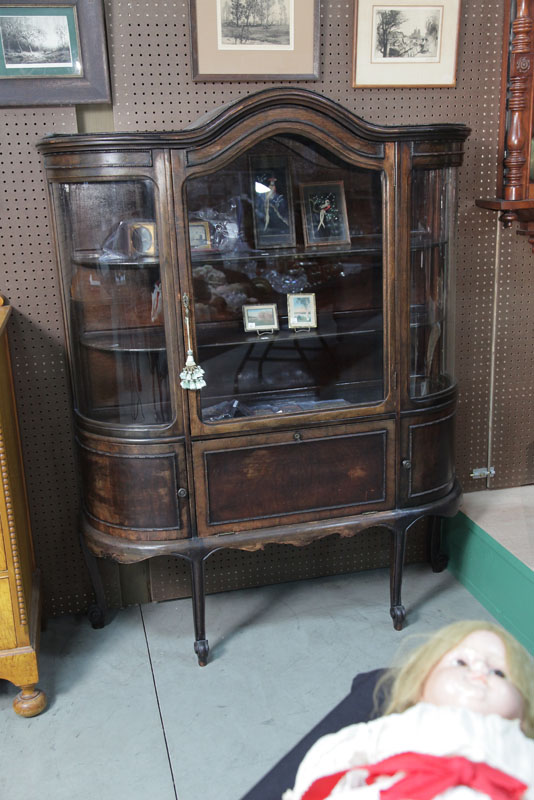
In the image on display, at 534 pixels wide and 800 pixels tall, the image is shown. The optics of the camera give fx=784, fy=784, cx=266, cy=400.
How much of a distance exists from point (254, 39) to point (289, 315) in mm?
975

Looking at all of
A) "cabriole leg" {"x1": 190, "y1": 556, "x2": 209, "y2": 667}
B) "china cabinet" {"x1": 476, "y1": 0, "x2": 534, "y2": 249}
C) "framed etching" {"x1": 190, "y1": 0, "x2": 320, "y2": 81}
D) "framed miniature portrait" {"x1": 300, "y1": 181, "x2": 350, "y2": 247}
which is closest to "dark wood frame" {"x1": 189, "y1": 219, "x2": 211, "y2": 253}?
"framed miniature portrait" {"x1": 300, "y1": 181, "x2": 350, "y2": 247}

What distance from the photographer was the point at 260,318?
2789 mm

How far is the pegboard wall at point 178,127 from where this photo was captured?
270cm

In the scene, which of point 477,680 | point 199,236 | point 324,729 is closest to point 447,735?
point 477,680

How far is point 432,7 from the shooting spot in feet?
9.42

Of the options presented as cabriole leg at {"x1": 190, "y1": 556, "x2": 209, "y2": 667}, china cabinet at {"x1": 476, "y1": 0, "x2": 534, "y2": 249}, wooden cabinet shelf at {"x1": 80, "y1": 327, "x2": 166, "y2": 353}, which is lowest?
cabriole leg at {"x1": 190, "y1": 556, "x2": 209, "y2": 667}

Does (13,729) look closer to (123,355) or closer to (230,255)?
(123,355)

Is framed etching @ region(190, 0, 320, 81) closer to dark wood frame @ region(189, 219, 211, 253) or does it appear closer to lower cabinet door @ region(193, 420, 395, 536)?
dark wood frame @ region(189, 219, 211, 253)

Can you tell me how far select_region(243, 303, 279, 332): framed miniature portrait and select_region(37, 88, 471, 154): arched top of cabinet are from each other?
24.4 inches

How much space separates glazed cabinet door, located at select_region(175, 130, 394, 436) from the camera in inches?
101

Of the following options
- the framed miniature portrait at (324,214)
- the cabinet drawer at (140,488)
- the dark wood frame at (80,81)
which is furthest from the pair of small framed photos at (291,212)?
the cabinet drawer at (140,488)

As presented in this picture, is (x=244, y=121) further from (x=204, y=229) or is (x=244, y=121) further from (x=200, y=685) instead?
(x=200, y=685)

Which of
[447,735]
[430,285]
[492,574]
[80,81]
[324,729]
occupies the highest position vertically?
[80,81]

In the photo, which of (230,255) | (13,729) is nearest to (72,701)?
(13,729)
